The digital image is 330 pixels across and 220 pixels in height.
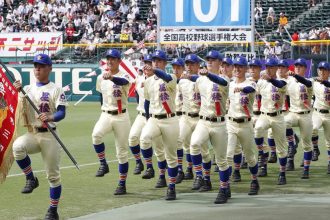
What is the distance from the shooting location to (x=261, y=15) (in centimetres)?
3691

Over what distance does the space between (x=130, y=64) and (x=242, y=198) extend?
600 inches

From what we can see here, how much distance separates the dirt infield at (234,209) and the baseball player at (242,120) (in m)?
0.60

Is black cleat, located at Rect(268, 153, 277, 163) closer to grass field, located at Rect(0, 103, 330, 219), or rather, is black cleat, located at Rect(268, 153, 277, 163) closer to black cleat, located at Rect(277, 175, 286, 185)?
grass field, located at Rect(0, 103, 330, 219)

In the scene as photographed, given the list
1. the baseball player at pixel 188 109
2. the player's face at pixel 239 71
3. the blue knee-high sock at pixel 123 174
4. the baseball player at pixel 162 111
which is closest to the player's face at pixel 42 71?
the baseball player at pixel 162 111

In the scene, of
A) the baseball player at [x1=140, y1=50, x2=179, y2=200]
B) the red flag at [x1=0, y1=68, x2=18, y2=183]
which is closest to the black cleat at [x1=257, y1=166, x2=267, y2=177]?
the baseball player at [x1=140, y1=50, x2=179, y2=200]

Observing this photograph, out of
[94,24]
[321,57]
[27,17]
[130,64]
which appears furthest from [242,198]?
[27,17]

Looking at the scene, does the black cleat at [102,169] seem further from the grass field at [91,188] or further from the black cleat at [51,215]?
the black cleat at [51,215]

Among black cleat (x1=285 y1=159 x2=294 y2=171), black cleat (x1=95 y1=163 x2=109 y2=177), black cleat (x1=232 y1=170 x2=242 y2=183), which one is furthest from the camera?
black cleat (x1=285 y1=159 x2=294 y2=171)

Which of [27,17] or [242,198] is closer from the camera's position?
[242,198]

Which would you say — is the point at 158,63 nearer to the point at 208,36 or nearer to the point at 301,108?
the point at 301,108

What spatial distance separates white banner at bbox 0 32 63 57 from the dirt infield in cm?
2627

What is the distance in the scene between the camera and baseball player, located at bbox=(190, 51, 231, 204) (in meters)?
12.9

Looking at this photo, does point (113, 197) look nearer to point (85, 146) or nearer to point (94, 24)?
point (85, 146)

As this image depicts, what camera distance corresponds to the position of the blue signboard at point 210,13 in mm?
19625
